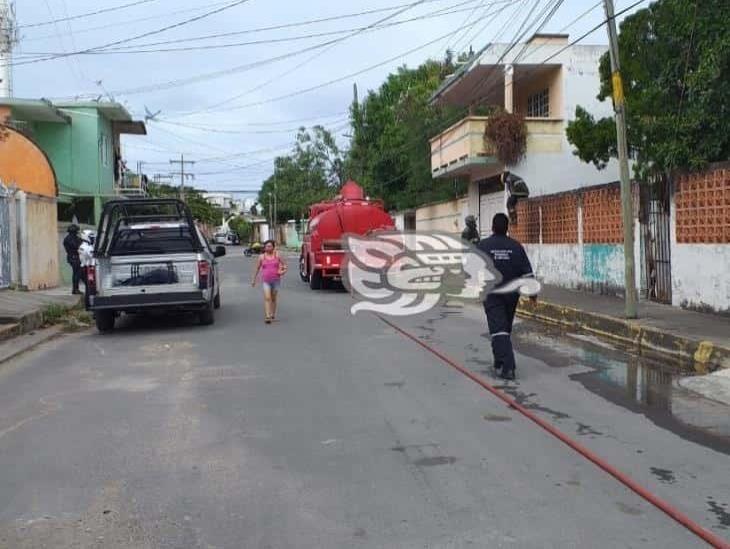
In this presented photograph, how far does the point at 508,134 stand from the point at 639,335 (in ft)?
42.5

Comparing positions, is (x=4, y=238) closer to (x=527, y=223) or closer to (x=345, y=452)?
(x=527, y=223)

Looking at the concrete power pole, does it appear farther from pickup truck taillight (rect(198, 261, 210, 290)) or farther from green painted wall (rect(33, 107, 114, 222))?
pickup truck taillight (rect(198, 261, 210, 290))

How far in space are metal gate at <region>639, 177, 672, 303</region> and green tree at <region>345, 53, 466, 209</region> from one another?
668 inches

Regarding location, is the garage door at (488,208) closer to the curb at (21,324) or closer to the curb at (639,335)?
the curb at (639,335)

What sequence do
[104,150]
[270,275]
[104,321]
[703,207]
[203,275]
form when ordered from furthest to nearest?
[104,150] < [270,275] < [104,321] < [203,275] < [703,207]

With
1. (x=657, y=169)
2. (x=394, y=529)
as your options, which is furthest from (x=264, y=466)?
(x=657, y=169)

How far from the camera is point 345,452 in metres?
5.74

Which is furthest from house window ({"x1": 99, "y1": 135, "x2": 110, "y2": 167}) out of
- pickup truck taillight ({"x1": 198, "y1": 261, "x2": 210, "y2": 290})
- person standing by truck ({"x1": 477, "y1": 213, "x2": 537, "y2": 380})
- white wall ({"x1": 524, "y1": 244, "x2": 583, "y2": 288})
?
person standing by truck ({"x1": 477, "y1": 213, "x2": 537, "y2": 380})

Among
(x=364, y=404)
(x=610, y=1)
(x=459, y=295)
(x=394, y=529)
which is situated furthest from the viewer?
(x=459, y=295)

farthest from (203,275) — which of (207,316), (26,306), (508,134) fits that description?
(508,134)

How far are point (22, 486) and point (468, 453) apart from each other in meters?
3.14

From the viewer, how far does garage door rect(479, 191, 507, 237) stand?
25.0 metres

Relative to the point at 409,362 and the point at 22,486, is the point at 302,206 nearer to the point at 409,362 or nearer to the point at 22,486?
the point at 409,362

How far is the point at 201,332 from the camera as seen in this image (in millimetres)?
12758
